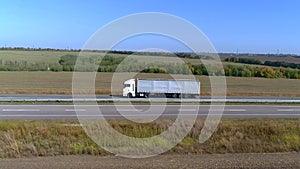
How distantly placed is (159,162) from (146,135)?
4.99 metres

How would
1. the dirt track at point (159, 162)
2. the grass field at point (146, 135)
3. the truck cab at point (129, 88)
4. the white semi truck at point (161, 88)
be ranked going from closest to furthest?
the dirt track at point (159, 162) < the grass field at point (146, 135) < the truck cab at point (129, 88) < the white semi truck at point (161, 88)

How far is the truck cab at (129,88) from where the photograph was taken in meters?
37.9

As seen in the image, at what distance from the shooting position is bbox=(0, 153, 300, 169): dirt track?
9.42m

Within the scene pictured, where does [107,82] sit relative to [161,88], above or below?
above

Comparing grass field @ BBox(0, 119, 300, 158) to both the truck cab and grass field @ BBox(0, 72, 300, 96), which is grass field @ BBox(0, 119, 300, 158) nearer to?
the truck cab

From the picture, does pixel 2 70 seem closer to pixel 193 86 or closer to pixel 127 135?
pixel 193 86

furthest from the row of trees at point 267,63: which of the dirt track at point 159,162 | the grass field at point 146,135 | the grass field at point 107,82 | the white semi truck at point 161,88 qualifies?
the dirt track at point 159,162

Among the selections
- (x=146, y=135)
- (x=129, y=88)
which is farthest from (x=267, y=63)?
(x=146, y=135)

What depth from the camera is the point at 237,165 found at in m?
9.73

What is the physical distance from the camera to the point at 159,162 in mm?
10180

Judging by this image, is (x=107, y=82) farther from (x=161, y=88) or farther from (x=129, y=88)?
(x=161, y=88)

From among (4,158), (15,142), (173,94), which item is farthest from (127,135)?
(173,94)

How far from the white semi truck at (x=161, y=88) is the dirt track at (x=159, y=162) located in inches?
1055

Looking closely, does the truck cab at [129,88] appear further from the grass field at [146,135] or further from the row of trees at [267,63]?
the row of trees at [267,63]
